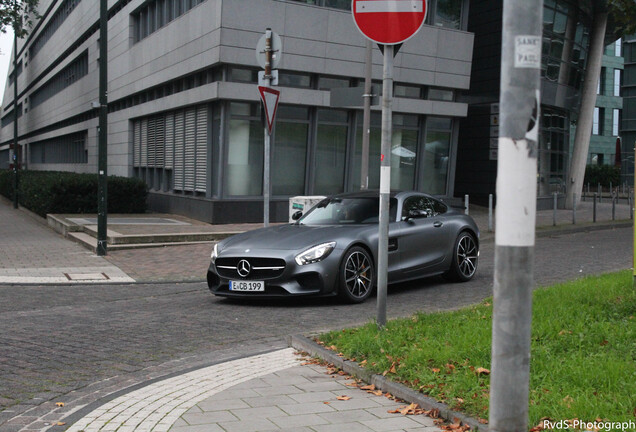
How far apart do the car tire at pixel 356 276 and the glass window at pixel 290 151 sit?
41.7 ft

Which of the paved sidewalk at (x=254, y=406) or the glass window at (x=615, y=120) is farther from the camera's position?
the glass window at (x=615, y=120)

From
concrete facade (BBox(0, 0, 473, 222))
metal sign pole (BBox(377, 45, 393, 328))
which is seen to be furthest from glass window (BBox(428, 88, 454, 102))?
metal sign pole (BBox(377, 45, 393, 328))

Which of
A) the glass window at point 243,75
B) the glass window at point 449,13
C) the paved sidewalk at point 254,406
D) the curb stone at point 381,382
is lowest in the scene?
the paved sidewalk at point 254,406

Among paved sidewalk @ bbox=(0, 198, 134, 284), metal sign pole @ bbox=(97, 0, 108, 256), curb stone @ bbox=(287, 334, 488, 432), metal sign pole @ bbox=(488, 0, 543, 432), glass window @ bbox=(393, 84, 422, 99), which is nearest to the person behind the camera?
metal sign pole @ bbox=(488, 0, 543, 432)

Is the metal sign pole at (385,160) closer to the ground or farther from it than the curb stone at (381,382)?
farther from it

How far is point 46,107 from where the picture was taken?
194 feet

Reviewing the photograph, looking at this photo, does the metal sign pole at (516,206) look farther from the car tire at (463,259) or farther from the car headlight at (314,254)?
the car tire at (463,259)

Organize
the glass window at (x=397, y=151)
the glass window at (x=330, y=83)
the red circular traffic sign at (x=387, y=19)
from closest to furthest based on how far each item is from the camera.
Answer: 1. the red circular traffic sign at (x=387, y=19)
2. the glass window at (x=330, y=83)
3. the glass window at (x=397, y=151)

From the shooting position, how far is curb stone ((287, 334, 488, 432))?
14.9 feet

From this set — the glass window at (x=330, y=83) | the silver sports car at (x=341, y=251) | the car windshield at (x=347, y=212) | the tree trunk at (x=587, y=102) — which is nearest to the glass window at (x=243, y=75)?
the glass window at (x=330, y=83)

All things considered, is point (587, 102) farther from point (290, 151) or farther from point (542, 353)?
point (542, 353)

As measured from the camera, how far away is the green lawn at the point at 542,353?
4.55 metres

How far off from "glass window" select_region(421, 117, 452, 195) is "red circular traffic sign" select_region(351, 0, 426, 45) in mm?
19442

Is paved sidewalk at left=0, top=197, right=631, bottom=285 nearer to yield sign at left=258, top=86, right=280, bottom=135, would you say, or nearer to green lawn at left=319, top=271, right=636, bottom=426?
yield sign at left=258, top=86, right=280, bottom=135
